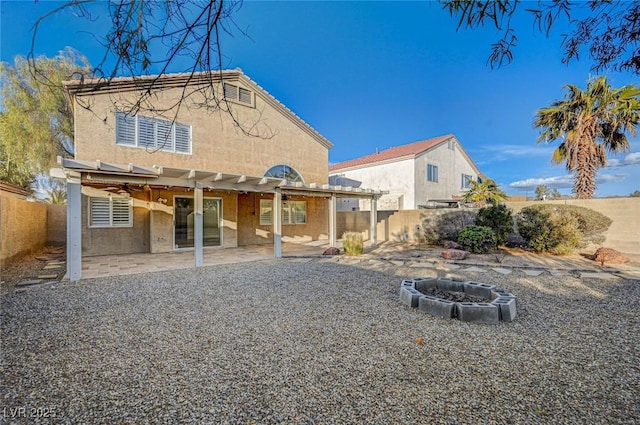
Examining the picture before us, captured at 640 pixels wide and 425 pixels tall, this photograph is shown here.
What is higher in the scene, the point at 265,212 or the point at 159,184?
the point at 159,184

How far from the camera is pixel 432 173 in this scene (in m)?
23.1

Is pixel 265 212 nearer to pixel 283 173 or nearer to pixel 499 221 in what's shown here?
pixel 283 173

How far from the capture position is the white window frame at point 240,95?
14017 millimetres

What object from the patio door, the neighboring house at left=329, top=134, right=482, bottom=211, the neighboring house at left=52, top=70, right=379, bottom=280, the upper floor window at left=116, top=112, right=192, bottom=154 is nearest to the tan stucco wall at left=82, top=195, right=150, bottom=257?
the neighboring house at left=52, top=70, right=379, bottom=280

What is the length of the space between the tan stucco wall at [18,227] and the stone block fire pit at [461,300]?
38.0ft

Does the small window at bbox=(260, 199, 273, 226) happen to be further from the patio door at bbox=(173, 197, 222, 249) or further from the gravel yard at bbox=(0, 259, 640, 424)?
the gravel yard at bbox=(0, 259, 640, 424)

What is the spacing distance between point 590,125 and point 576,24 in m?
13.1

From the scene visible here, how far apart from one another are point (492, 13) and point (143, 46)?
3284mm

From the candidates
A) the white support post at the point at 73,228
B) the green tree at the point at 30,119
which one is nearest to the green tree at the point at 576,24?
the white support post at the point at 73,228

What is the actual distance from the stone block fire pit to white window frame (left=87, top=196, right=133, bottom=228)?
11.1 meters

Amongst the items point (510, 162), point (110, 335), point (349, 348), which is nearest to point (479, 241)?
point (349, 348)

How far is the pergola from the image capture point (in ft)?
25.1

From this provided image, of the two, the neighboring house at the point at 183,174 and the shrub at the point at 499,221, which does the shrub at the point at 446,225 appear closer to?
the shrub at the point at 499,221

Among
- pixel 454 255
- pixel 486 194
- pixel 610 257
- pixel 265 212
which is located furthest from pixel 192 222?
pixel 486 194
